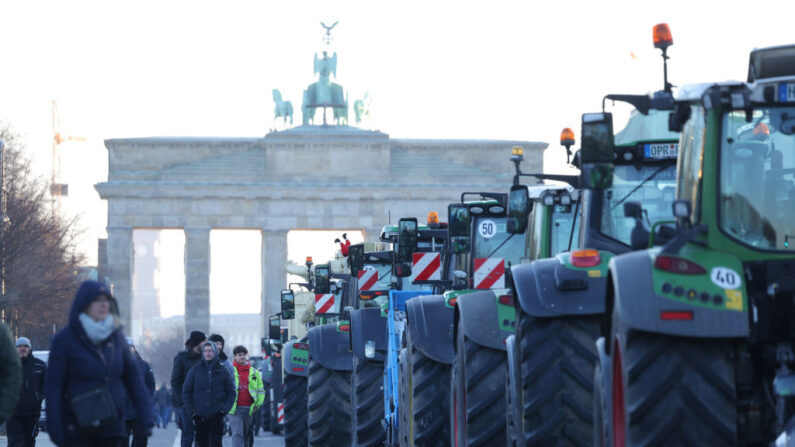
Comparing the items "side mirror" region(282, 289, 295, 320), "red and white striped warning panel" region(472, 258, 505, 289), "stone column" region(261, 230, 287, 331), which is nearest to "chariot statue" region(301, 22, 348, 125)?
"stone column" region(261, 230, 287, 331)

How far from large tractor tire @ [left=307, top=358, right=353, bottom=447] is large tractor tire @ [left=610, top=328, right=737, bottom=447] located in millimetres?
10390

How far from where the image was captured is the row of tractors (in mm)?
7496

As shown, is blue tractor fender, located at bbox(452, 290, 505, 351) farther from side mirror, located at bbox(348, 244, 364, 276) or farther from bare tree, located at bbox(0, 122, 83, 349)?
bare tree, located at bbox(0, 122, 83, 349)

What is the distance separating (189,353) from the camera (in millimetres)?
20234

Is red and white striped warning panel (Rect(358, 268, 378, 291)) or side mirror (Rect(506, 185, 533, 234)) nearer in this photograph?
side mirror (Rect(506, 185, 533, 234))

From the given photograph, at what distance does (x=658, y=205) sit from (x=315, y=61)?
91.7 meters

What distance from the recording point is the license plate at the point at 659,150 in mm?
11523

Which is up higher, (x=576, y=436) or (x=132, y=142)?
(x=132, y=142)

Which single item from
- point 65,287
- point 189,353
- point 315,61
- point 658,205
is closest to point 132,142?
point 315,61

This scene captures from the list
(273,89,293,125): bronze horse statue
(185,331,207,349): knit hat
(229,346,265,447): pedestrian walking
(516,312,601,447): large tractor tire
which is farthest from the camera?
(273,89,293,125): bronze horse statue

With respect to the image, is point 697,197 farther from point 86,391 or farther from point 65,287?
point 65,287

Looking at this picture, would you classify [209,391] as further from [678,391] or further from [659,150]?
[678,391]

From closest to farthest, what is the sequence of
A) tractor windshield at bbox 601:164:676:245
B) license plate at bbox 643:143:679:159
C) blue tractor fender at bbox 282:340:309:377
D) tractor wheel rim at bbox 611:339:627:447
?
tractor wheel rim at bbox 611:339:627:447, tractor windshield at bbox 601:164:676:245, license plate at bbox 643:143:679:159, blue tractor fender at bbox 282:340:309:377

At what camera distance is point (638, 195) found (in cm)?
1134
